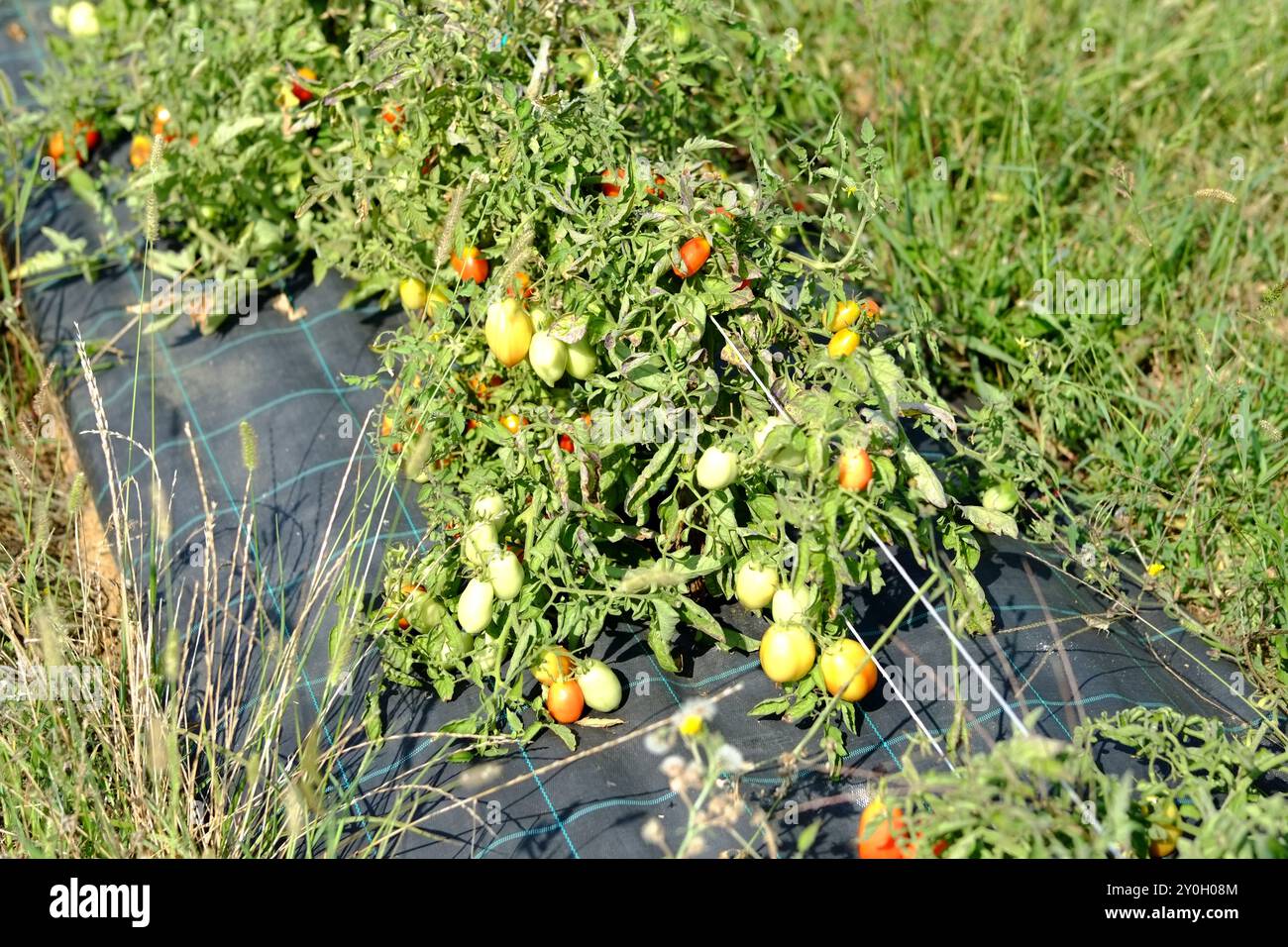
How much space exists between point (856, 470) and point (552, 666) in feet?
2.15

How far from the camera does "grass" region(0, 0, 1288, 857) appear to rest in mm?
2098

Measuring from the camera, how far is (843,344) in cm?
215

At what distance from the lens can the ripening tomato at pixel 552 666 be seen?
217 centimetres

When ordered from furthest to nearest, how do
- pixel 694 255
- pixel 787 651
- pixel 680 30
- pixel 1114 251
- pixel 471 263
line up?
pixel 1114 251
pixel 680 30
pixel 471 263
pixel 694 255
pixel 787 651

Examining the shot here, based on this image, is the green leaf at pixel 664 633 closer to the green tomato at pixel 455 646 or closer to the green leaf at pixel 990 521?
the green tomato at pixel 455 646

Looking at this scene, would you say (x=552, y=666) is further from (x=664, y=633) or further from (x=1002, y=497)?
(x=1002, y=497)

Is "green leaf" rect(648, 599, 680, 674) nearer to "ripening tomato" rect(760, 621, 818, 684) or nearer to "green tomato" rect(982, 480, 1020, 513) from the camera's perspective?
"ripening tomato" rect(760, 621, 818, 684)

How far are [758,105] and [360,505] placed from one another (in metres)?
1.49

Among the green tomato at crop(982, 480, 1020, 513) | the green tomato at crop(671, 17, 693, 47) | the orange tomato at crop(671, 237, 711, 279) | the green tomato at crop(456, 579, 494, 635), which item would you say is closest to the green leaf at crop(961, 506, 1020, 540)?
the green tomato at crop(982, 480, 1020, 513)

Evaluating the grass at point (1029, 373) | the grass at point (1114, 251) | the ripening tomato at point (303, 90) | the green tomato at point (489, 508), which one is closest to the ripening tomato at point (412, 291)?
the grass at point (1029, 373)

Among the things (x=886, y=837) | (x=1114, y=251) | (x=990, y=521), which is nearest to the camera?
(x=886, y=837)

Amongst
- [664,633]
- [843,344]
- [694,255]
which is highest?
[694,255]

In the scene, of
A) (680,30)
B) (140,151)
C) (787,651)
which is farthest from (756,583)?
(140,151)
